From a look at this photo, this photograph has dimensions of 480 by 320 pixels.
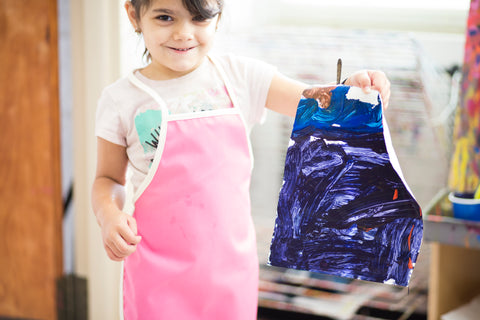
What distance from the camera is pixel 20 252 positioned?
1.73 meters

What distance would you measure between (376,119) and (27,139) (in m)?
1.36

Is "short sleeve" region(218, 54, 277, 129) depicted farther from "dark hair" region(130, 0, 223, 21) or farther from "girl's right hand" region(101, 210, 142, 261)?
"girl's right hand" region(101, 210, 142, 261)

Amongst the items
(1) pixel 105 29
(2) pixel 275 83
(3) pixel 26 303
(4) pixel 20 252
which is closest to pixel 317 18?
(1) pixel 105 29

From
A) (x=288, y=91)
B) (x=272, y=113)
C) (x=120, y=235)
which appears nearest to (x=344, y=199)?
(x=288, y=91)

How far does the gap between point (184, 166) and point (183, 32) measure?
0.71 ft

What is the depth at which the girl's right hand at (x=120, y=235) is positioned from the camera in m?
0.74

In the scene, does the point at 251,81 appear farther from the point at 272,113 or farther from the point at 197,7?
the point at 272,113

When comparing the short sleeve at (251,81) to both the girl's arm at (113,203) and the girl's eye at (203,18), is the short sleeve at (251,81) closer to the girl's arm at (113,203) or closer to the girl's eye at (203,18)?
the girl's eye at (203,18)

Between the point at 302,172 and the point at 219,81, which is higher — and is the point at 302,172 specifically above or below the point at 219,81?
below

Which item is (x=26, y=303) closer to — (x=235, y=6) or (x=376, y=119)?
(x=235, y=6)

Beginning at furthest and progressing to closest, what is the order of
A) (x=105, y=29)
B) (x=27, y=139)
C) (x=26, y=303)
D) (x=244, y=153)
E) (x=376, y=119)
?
(x=26, y=303) < (x=27, y=139) < (x=105, y=29) < (x=244, y=153) < (x=376, y=119)

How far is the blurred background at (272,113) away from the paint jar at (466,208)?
326mm

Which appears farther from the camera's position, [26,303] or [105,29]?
[26,303]

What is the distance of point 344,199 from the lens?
69 cm
